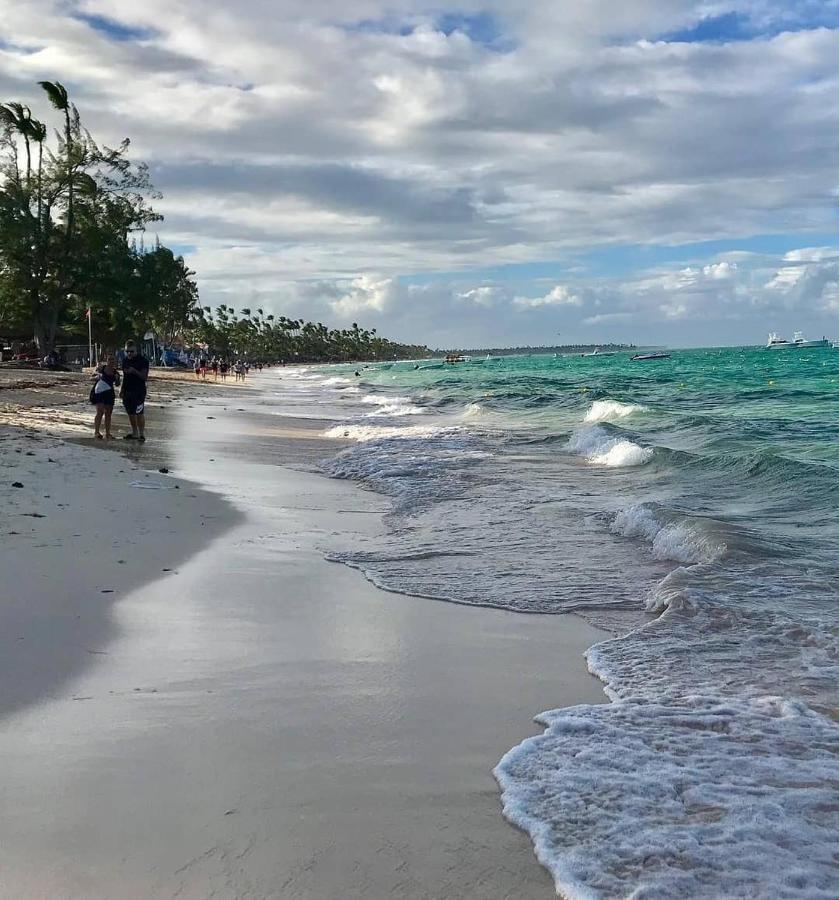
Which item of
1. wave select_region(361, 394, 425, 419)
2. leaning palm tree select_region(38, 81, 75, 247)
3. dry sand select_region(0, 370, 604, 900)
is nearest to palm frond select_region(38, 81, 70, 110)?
leaning palm tree select_region(38, 81, 75, 247)

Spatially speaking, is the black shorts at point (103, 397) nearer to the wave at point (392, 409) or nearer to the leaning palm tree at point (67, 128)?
the wave at point (392, 409)

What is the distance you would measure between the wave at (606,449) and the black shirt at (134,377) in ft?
27.9

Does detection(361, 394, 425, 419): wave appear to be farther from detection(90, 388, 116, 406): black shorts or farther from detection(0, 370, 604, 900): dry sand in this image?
detection(0, 370, 604, 900): dry sand

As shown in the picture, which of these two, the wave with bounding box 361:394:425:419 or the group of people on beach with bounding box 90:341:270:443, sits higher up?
the group of people on beach with bounding box 90:341:270:443

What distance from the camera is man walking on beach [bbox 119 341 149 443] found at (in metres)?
15.9

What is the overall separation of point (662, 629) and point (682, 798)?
2375mm

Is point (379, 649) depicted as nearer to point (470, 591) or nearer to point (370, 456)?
point (470, 591)

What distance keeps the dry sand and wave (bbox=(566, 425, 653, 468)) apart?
898 centimetres

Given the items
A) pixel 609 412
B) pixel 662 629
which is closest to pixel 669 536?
pixel 662 629

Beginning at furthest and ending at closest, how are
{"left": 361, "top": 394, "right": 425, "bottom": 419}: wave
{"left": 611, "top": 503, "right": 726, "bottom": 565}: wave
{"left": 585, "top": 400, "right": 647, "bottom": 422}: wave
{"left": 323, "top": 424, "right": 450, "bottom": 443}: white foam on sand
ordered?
{"left": 361, "top": 394, "right": 425, "bottom": 419}: wave < {"left": 585, "top": 400, "right": 647, "bottom": 422}: wave < {"left": 323, "top": 424, "right": 450, "bottom": 443}: white foam on sand < {"left": 611, "top": 503, "right": 726, "bottom": 565}: wave

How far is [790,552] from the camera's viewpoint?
26.1 feet

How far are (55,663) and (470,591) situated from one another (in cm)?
309

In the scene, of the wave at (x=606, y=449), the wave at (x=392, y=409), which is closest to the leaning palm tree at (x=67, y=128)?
the wave at (x=392, y=409)

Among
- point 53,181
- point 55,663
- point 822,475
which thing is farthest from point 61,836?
point 53,181
